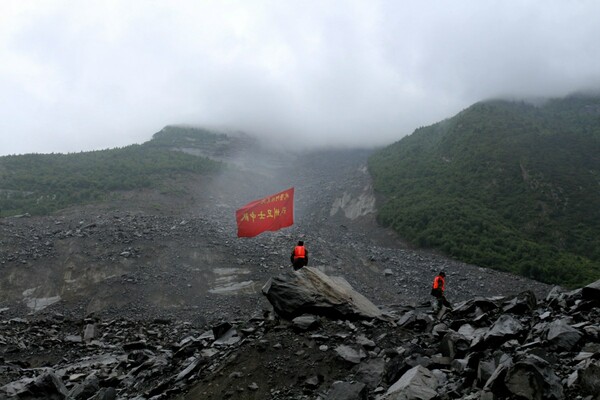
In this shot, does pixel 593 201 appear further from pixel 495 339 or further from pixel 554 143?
pixel 495 339

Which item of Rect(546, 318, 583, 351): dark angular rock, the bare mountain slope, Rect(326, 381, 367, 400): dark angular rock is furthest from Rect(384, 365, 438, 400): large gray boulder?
the bare mountain slope

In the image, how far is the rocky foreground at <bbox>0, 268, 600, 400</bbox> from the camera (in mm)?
6762

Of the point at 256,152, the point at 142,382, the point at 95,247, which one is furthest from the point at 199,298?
the point at 256,152

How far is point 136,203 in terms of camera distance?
39250 mm

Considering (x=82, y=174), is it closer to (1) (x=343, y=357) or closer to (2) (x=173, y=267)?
(2) (x=173, y=267)

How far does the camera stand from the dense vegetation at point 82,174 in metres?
38.7

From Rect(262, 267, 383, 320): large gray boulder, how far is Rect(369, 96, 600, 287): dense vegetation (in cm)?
2100

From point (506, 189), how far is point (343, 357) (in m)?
39.6

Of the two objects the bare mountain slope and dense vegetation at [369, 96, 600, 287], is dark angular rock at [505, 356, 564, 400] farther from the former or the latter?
dense vegetation at [369, 96, 600, 287]

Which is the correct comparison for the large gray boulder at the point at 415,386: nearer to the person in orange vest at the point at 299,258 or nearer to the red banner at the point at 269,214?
the person in orange vest at the point at 299,258

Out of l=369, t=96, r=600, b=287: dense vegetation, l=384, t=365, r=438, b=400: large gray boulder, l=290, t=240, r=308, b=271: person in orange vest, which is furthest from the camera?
l=369, t=96, r=600, b=287: dense vegetation

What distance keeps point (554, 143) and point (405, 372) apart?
50319 mm

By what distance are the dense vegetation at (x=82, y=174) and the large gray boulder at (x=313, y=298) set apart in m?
28.6

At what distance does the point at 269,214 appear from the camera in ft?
54.5
